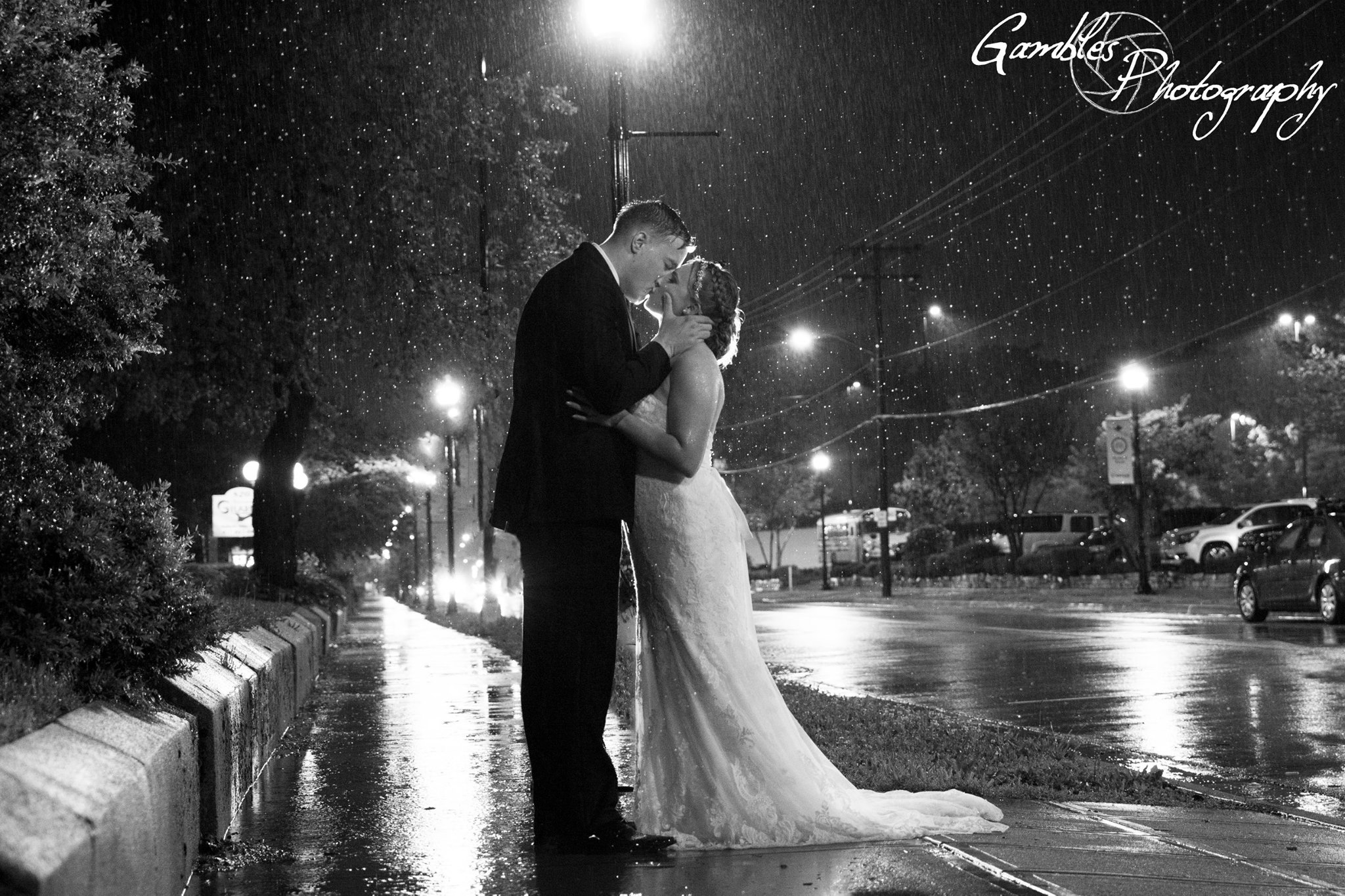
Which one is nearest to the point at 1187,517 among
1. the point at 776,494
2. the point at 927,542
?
the point at 927,542

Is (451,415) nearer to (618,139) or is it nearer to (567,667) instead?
(618,139)

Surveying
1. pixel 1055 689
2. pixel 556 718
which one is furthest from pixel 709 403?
pixel 1055 689

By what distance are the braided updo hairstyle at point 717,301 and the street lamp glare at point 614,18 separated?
8.86 m

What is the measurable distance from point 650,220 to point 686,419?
30.0 inches

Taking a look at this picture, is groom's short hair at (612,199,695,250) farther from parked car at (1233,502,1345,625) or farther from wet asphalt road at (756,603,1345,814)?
parked car at (1233,502,1345,625)

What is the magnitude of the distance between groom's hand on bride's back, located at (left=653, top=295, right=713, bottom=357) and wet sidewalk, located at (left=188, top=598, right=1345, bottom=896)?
1.80m

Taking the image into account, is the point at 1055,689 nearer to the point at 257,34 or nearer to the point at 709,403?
the point at 709,403

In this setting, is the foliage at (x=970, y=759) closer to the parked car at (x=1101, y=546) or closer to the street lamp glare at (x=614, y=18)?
the street lamp glare at (x=614, y=18)

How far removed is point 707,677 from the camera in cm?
529

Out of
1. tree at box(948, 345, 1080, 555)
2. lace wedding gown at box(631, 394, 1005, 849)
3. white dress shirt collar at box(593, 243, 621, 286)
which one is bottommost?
lace wedding gown at box(631, 394, 1005, 849)

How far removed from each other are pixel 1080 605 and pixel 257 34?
2352cm

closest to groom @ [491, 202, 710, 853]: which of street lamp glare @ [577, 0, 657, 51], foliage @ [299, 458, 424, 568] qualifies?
street lamp glare @ [577, 0, 657, 51]

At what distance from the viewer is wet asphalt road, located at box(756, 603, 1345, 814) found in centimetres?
938

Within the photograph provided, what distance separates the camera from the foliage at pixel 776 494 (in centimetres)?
8250
